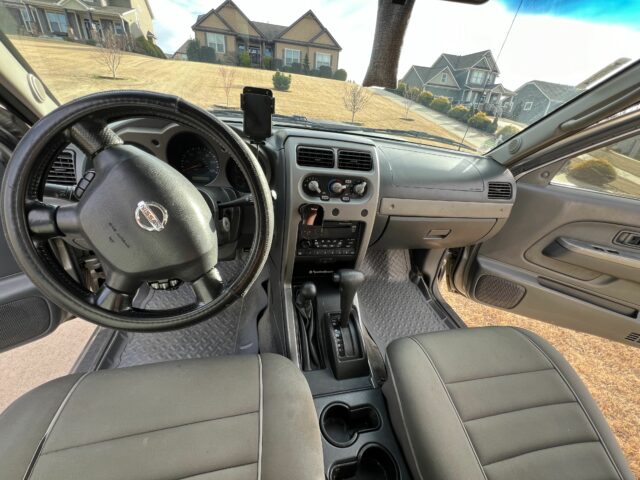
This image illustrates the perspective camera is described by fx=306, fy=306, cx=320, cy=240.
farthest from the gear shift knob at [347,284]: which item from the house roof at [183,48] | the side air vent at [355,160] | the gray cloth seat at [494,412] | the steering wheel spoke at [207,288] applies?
the house roof at [183,48]

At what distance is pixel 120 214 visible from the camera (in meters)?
0.79

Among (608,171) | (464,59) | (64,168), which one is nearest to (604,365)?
(608,171)

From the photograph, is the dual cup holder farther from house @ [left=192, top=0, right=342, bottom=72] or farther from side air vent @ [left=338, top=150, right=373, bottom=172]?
house @ [left=192, top=0, right=342, bottom=72]

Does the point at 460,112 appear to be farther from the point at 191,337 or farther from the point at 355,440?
the point at 191,337

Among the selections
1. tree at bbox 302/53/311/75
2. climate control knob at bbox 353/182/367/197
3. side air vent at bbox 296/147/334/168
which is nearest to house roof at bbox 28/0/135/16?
tree at bbox 302/53/311/75

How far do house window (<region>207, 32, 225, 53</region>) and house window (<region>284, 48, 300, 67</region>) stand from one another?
0.80 ft

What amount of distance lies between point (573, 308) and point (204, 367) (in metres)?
2.15

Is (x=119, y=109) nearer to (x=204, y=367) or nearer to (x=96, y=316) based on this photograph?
(x=96, y=316)

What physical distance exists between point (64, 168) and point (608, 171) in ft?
8.59

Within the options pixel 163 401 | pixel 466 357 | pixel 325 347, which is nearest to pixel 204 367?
pixel 163 401


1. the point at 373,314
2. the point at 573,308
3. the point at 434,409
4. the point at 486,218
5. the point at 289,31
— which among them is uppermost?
the point at 289,31

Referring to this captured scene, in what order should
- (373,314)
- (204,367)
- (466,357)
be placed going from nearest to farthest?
(204,367) < (466,357) < (373,314)

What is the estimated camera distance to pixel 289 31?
1.21 meters

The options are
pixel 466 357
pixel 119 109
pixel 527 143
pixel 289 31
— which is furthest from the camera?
pixel 527 143
